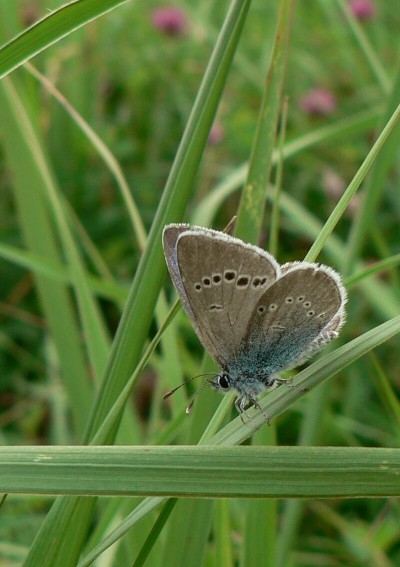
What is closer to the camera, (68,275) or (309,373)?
(309,373)

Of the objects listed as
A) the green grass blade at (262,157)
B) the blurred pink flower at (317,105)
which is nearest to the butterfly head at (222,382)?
the green grass blade at (262,157)

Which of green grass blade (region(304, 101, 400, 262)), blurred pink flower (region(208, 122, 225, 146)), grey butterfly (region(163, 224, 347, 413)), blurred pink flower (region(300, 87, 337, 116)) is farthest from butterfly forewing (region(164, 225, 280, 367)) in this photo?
blurred pink flower (region(300, 87, 337, 116))

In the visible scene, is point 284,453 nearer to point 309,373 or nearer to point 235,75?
point 309,373

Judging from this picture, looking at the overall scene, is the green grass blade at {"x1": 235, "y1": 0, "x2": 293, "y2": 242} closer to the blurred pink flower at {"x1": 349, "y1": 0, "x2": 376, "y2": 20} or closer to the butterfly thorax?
the butterfly thorax

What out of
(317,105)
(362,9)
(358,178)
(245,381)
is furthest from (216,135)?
(358,178)

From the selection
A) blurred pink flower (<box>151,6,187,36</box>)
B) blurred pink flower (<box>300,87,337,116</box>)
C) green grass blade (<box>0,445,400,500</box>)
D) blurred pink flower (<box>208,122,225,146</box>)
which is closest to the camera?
green grass blade (<box>0,445,400,500</box>)

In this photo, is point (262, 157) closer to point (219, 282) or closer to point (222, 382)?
point (219, 282)

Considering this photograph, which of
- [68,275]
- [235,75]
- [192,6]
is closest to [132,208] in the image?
[68,275]
